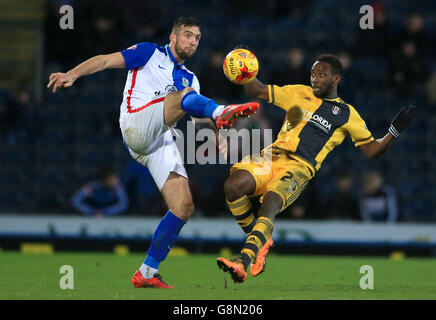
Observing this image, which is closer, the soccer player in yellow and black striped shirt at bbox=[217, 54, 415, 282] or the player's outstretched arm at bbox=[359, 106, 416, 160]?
the soccer player in yellow and black striped shirt at bbox=[217, 54, 415, 282]

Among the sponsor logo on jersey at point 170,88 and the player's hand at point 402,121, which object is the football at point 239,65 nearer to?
the sponsor logo on jersey at point 170,88

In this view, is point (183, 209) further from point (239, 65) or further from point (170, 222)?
point (239, 65)

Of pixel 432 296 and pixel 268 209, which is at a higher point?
pixel 268 209

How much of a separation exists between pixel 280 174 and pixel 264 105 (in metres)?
6.37

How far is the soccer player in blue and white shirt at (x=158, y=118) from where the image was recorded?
21.8 feet

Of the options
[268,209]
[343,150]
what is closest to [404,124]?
[268,209]

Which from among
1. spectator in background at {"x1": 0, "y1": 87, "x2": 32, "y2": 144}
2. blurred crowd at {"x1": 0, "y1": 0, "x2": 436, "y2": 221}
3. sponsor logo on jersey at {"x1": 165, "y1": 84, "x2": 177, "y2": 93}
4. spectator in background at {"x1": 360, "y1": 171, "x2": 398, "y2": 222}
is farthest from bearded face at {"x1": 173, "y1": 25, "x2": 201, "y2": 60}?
spectator in background at {"x1": 0, "y1": 87, "x2": 32, "y2": 144}

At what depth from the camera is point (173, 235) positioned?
272 inches

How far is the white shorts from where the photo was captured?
6.61m

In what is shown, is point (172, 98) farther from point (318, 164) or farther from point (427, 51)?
point (427, 51)

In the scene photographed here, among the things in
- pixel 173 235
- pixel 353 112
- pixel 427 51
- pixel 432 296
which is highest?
pixel 427 51

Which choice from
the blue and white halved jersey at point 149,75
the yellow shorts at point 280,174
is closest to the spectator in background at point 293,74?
the yellow shorts at point 280,174

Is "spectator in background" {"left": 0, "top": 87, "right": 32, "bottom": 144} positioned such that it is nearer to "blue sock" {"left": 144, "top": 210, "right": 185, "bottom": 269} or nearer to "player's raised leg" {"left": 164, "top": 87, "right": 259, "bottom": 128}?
"blue sock" {"left": 144, "top": 210, "right": 185, "bottom": 269}

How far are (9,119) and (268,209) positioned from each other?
8551mm
